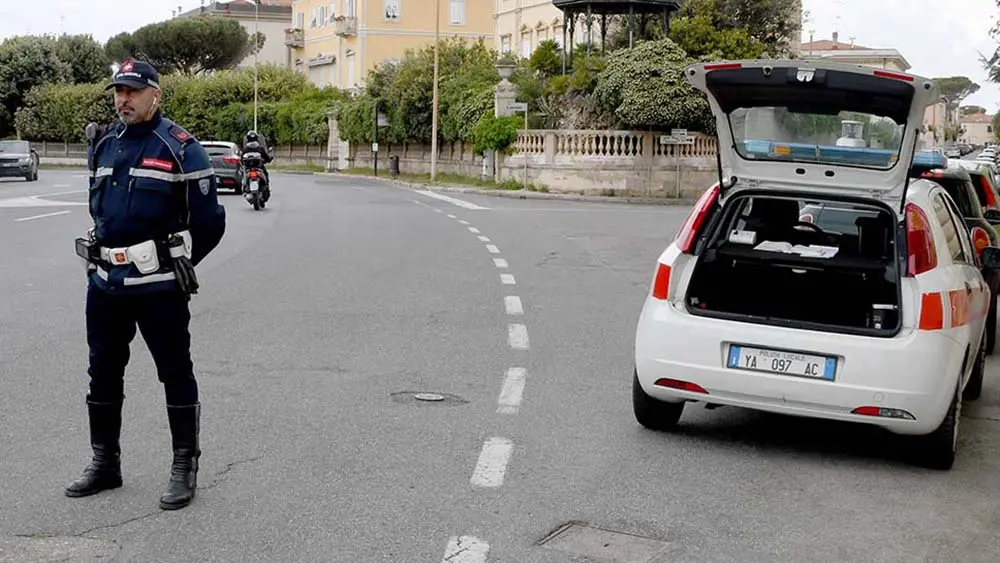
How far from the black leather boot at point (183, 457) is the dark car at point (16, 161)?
42.9 metres

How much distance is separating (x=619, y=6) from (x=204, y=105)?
48.5 m

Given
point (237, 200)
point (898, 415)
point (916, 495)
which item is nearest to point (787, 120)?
point (898, 415)

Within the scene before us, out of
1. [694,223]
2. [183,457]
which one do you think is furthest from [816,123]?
[183,457]

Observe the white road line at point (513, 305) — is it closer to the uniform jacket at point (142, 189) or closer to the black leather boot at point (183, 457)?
the black leather boot at point (183, 457)

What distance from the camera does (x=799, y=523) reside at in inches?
226

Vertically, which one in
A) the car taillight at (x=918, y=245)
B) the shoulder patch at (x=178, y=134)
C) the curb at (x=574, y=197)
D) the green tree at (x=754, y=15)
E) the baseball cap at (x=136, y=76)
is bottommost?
the curb at (x=574, y=197)

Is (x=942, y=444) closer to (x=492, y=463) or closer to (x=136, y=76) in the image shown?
(x=492, y=463)

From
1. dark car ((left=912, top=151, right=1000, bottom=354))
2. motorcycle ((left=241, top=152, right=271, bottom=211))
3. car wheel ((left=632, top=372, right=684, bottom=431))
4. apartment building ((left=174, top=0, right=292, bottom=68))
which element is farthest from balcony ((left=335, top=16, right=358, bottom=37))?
car wheel ((left=632, top=372, right=684, bottom=431))

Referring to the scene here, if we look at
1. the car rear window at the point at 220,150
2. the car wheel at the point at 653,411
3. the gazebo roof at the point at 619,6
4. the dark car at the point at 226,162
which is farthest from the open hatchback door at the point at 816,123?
the gazebo roof at the point at 619,6

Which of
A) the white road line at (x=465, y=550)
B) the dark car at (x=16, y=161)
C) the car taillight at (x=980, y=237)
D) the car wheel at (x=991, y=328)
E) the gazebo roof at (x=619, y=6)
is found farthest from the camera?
the dark car at (x=16, y=161)

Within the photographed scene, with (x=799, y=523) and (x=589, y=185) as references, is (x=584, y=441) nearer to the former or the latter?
(x=799, y=523)

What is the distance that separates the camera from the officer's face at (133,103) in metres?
5.58

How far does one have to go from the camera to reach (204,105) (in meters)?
88.3

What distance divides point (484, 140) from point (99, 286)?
42.0 m
